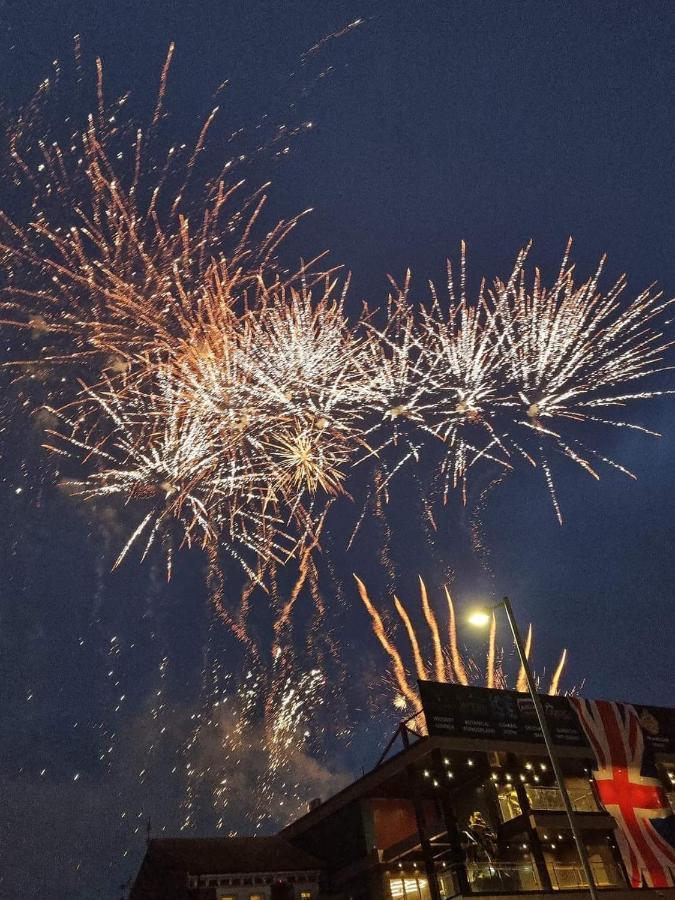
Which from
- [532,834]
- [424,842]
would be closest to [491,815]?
[532,834]

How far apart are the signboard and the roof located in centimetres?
914

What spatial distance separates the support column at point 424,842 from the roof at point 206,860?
20.5 feet

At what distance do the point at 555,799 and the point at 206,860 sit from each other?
13843 mm

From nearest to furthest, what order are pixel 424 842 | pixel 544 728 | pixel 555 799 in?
1. pixel 544 728
2. pixel 424 842
3. pixel 555 799

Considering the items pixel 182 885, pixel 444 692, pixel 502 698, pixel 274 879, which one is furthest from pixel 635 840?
pixel 182 885

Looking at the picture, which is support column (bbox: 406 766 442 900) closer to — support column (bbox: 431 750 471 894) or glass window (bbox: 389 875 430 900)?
support column (bbox: 431 750 471 894)

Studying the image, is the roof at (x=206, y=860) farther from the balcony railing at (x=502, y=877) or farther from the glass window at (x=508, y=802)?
the balcony railing at (x=502, y=877)

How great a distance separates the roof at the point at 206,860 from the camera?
2842 centimetres

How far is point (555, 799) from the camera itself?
1151 inches

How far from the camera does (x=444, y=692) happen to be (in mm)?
28172

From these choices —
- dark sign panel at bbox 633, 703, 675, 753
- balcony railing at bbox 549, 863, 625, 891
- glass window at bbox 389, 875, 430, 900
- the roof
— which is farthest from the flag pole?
dark sign panel at bbox 633, 703, 675, 753

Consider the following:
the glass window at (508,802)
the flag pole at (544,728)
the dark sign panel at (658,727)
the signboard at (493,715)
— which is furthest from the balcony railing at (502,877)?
the dark sign panel at (658,727)

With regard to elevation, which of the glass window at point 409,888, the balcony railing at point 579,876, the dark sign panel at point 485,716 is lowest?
the balcony railing at point 579,876

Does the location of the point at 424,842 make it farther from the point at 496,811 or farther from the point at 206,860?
the point at 206,860
